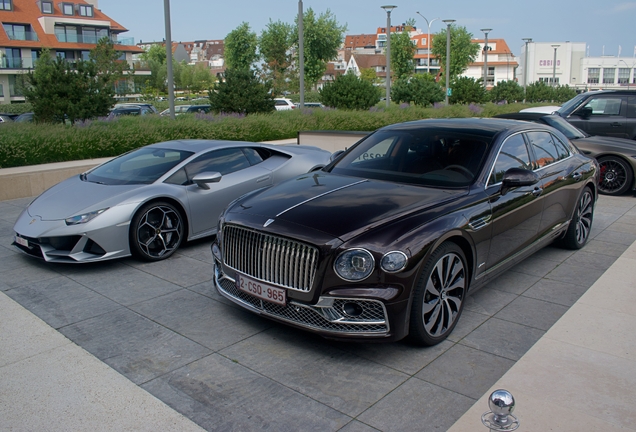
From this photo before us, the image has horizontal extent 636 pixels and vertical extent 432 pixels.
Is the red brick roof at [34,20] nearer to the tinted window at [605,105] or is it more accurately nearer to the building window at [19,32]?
the building window at [19,32]

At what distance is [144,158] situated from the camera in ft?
24.1

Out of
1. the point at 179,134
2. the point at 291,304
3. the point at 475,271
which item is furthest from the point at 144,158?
the point at 179,134

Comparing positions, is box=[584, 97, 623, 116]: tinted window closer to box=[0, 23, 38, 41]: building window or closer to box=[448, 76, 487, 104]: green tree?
box=[448, 76, 487, 104]: green tree

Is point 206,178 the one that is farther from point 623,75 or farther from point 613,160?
point 623,75

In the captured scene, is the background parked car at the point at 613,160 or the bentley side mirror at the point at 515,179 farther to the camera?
A: the background parked car at the point at 613,160

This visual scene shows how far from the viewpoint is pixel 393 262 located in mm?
3963

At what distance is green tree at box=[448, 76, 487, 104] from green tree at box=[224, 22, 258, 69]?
173 ft

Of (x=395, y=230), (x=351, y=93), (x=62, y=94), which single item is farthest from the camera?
(x=351, y=93)

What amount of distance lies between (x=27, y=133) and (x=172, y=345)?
9.71m

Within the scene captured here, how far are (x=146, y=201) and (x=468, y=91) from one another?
2875 centimetres

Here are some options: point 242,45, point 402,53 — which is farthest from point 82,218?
point 402,53

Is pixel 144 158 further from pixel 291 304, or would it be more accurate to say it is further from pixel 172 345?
pixel 291 304

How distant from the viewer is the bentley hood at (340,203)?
13.8 ft

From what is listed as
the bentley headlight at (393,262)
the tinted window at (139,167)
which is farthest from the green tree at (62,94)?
the bentley headlight at (393,262)
